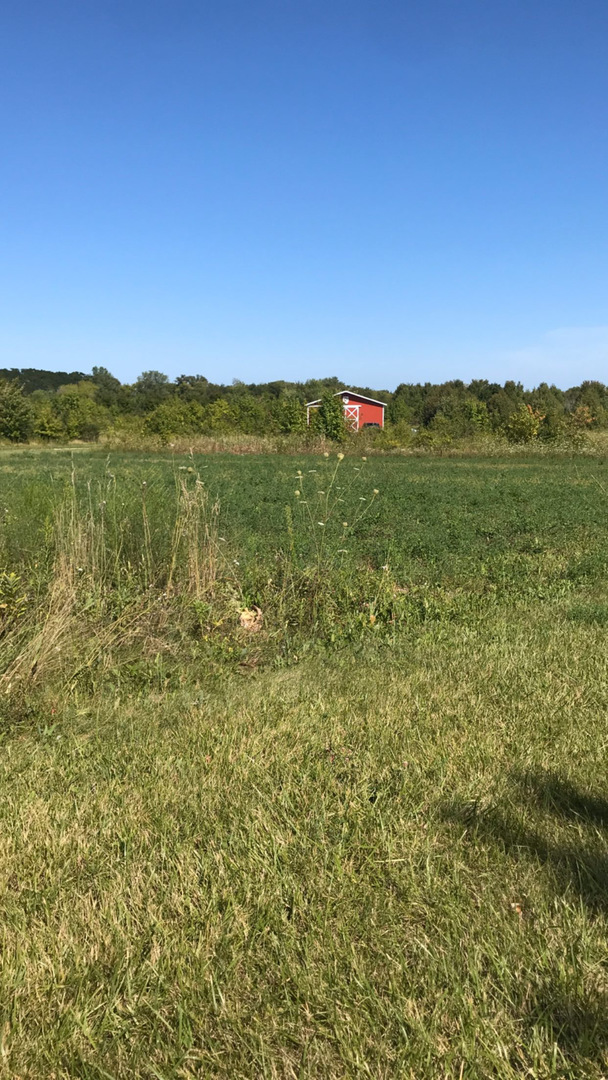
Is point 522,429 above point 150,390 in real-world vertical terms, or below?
below

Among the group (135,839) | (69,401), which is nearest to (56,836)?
(135,839)

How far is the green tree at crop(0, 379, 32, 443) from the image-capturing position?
168 feet

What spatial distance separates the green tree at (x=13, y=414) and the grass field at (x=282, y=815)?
1958 inches

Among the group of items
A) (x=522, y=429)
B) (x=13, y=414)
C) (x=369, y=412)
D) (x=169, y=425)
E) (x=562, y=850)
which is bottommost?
(x=562, y=850)

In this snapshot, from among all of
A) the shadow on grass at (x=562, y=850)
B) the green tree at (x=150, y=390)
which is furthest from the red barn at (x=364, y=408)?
the shadow on grass at (x=562, y=850)

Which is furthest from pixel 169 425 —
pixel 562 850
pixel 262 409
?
pixel 562 850

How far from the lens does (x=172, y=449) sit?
34219mm

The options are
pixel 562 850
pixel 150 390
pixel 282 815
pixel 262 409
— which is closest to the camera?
pixel 562 850

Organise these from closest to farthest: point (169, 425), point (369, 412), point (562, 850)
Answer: point (562, 850) < point (169, 425) < point (369, 412)

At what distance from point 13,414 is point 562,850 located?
55.2 metres

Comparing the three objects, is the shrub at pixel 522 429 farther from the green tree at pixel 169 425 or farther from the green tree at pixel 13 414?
the green tree at pixel 13 414

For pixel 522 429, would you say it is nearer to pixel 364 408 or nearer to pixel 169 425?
pixel 169 425

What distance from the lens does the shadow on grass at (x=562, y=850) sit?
182 centimetres

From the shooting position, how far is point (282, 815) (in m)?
2.83
